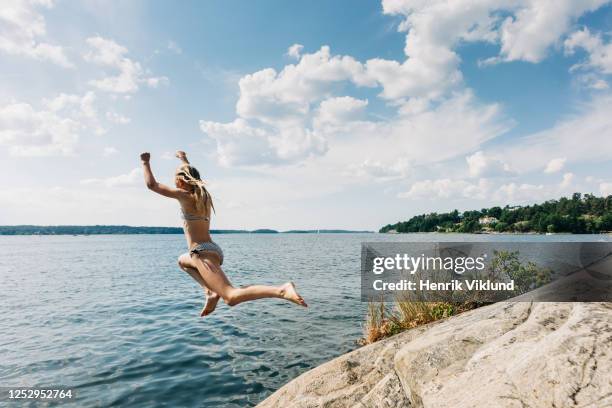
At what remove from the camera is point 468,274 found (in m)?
13.7

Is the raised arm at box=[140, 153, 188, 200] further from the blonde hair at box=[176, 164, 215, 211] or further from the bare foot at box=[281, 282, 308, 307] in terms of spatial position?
the bare foot at box=[281, 282, 308, 307]

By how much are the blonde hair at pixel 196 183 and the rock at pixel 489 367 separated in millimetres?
4149

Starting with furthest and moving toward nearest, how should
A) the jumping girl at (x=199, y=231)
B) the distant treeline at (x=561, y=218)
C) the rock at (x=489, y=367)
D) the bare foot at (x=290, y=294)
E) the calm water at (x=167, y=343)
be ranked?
1. the distant treeline at (x=561, y=218)
2. the calm water at (x=167, y=343)
3. the jumping girl at (x=199, y=231)
4. the bare foot at (x=290, y=294)
5. the rock at (x=489, y=367)

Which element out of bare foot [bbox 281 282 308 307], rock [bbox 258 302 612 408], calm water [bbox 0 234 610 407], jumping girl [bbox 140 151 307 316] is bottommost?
calm water [bbox 0 234 610 407]

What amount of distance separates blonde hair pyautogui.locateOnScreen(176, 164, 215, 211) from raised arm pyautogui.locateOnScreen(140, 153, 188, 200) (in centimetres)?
22

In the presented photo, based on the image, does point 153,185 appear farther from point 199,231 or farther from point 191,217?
point 199,231

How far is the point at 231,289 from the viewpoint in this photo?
5.55 meters

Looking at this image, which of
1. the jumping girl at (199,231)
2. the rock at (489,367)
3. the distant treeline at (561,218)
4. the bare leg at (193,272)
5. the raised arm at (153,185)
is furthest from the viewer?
the distant treeline at (561,218)

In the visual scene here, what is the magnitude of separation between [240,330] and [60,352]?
6.62m

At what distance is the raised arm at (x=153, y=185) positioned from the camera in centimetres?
512

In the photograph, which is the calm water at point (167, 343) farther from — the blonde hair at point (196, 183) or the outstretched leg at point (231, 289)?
the blonde hair at point (196, 183)

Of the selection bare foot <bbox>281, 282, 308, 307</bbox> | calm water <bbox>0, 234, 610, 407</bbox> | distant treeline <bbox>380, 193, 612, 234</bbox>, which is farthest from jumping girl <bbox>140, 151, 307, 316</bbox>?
distant treeline <bbox>380, 193, 612, 234</bbox>

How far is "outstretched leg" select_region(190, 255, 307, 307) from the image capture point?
5.18 metres

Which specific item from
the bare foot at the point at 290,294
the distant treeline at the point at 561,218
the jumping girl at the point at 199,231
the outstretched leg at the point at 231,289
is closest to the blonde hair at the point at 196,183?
the jumping girl at the point at 199,231
